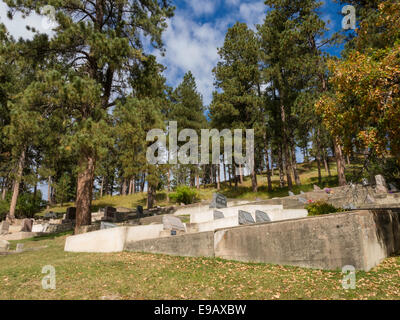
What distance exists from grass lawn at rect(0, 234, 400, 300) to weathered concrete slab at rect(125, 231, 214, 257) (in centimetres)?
77

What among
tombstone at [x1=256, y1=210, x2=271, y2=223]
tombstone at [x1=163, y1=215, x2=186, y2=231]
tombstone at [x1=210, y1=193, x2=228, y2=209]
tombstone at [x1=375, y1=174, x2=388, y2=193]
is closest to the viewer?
tombstone at [x1=256, y1=210, x2=271, y2=223]

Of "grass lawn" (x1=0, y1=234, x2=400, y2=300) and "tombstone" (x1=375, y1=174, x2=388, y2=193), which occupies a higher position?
"tombstone" (x1=375, y1=174, x2=388, y2=193)

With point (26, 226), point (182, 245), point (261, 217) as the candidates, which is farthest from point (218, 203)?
point (26, 226)

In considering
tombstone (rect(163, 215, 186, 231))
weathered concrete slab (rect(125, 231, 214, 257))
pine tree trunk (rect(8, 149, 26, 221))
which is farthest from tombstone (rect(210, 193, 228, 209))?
pine tree trunk (rect(8, 149, 26, 221))

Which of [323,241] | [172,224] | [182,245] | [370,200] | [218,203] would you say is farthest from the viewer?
[218,203]

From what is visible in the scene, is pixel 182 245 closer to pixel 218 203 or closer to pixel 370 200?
pixel 218 203

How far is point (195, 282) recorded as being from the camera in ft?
18.7

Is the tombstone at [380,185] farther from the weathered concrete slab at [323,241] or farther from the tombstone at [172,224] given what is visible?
the tombstone at [172,224]

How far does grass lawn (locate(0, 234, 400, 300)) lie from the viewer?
4789mm

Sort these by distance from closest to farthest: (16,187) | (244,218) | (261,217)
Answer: (244,218) < (261,217) < (16,187)

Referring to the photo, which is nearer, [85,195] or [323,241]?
[323,241]

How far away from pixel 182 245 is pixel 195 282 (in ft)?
9.68

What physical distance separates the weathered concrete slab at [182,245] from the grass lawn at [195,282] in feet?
2.54

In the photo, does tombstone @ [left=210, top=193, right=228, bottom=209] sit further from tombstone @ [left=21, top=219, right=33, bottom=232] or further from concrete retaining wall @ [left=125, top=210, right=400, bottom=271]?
tombstone @ [left=21, top=219, right=33, bottom=232]
